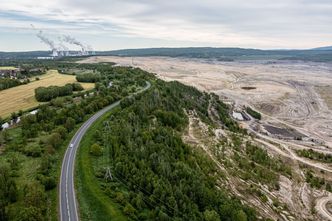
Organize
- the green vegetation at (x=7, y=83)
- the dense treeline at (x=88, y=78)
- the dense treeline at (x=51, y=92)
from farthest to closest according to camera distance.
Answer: the dense treeline at (x=88, y=78) → the green vegetation at (x=7, y=83) → the dense treeline at (x=51, y=92)

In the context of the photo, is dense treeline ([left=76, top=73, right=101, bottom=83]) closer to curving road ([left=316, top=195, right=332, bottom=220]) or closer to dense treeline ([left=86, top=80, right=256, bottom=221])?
dense treeline ([left=86, top=80, right=256, bottom=221])

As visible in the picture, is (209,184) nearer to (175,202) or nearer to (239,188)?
(239,188)

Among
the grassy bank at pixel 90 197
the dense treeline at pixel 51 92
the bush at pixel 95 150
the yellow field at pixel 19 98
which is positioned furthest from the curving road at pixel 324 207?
the dense treeline at pixel 51 92

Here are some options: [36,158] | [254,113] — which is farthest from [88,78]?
[36,158]

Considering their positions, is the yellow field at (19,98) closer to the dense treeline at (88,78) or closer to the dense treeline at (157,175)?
the dense treeline at (88,78)

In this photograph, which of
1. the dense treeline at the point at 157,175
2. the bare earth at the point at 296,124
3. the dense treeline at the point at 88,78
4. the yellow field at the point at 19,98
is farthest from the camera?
the dense treeline at the point at 88,78
